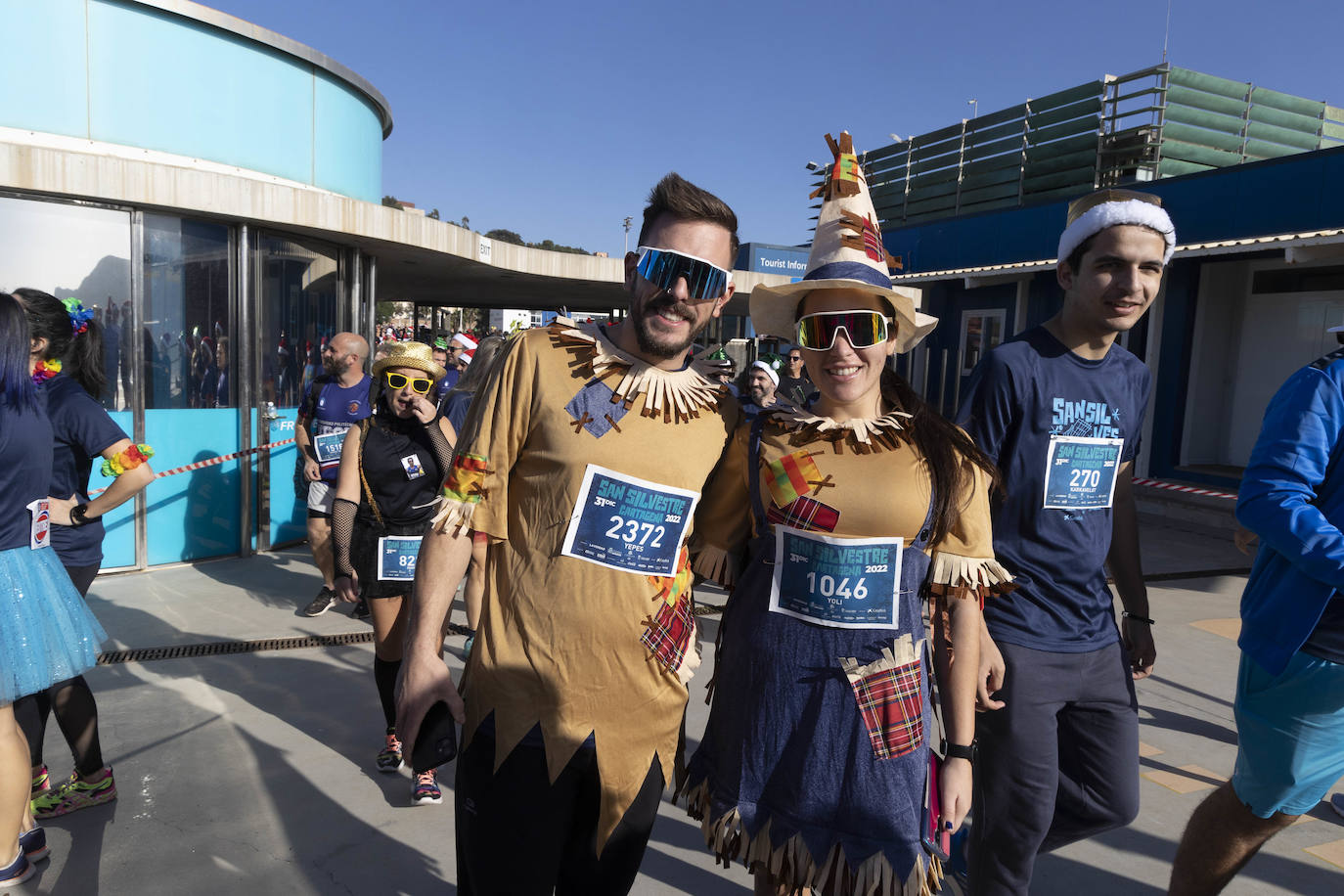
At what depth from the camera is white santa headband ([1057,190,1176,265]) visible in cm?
235

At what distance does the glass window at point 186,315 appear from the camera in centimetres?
638

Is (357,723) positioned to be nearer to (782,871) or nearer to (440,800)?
(440,800)

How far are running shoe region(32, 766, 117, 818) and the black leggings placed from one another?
4 centimetres

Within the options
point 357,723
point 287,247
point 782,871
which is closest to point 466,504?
point 782,871

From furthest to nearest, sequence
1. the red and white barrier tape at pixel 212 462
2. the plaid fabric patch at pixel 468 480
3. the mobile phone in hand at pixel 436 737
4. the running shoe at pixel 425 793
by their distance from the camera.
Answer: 1. the red and white barrier tape at pixel 212 462
2. the running shoe at pixel 425 793
3. the plaid fabric patch at pixel 468 480
4. the mobile phone in hand at pixel 436 737

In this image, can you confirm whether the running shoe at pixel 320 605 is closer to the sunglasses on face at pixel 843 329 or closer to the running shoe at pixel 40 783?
the running shoe at pixel 40 783

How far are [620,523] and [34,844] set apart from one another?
103 inches

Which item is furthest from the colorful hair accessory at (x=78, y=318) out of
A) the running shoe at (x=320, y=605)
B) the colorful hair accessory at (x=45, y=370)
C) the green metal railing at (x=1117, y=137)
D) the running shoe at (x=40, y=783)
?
the green metal railing at (x=1117, y=137)

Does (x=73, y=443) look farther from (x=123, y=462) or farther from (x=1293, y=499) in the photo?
(x=1293, y=499)

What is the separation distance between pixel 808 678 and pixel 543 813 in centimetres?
61

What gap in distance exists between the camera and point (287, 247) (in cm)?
722

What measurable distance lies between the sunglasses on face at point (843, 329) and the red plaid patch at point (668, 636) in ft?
2.13

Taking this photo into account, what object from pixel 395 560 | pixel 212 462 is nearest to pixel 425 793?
pixel 395 560

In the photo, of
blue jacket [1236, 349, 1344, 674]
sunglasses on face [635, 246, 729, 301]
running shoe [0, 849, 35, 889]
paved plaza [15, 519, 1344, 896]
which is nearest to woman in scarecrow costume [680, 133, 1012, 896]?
sunglasses on face [635, 246, 729, 301]
